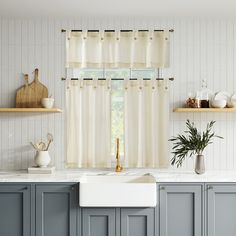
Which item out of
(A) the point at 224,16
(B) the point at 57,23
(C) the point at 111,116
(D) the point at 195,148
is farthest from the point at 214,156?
(B) the point at 57,23

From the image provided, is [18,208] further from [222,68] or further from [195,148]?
[222,68]

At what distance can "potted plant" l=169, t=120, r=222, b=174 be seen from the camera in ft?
13.4

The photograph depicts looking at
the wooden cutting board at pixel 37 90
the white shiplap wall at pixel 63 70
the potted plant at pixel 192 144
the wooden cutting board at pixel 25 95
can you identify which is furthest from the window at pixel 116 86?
the potted plant at pixel 192 144

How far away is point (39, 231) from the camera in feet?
12.4

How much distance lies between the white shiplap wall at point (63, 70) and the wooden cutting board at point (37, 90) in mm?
57

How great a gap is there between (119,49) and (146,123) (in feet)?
2.82

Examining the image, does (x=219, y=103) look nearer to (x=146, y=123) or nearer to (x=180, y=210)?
(x=146, y=123)

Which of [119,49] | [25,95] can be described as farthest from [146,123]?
[25,95]

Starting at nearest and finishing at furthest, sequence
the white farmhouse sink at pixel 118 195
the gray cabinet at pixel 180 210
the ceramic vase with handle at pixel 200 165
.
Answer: the white farmhouse sink at pixel 118 195, the gray cabinet at pixel 180 210, the ceramic vase with handle at pixel 200 165

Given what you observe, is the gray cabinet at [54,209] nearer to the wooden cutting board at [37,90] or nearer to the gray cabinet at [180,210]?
the gray cabinet at [180,210]

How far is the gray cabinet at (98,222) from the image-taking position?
12.4 feet

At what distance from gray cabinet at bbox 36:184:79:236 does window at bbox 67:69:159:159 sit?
35.4 inches

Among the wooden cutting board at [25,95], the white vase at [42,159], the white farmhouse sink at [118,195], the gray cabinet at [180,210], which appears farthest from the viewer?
the wooden cutting board at [25,95]

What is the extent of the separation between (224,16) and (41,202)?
8.80 feet
